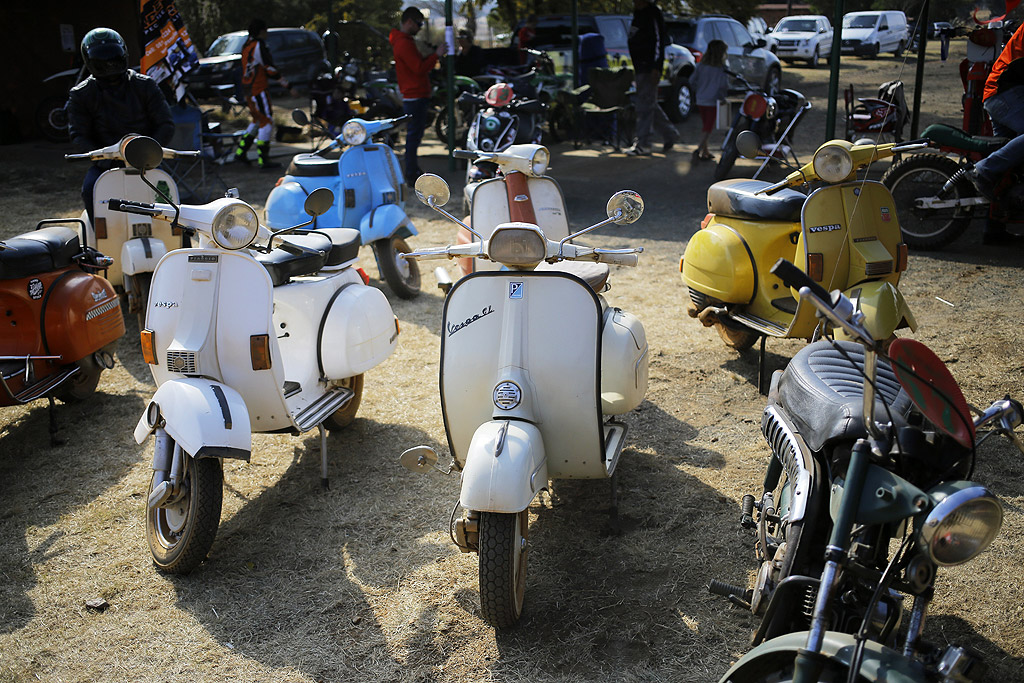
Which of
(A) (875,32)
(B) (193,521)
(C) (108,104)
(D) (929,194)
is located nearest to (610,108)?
(A) (875,32)

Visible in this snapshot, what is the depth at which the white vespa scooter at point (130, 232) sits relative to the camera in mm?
4961

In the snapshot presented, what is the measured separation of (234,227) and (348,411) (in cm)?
122

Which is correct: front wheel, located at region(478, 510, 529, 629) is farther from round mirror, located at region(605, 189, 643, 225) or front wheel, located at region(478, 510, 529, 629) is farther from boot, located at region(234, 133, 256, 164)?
boot, located at region(234, 133, 256, 164)

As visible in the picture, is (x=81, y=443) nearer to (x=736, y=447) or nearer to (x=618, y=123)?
(x=736, y=447)

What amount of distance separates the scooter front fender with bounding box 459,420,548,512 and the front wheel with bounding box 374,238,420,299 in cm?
335

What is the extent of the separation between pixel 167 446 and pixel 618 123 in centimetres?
950

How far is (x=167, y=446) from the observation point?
111 inches

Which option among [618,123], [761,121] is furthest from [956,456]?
[618,123]

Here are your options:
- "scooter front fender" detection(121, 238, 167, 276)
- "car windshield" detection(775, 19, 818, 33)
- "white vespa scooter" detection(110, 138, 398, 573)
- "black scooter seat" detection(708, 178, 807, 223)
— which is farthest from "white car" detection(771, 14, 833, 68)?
"white vespa scooter" detection(110, 138, 398, 573)

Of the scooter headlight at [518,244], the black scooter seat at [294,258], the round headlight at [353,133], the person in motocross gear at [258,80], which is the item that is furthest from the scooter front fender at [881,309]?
the person in motocross gear at [258,80]

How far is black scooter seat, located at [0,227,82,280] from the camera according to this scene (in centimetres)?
382

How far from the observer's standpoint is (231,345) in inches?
121

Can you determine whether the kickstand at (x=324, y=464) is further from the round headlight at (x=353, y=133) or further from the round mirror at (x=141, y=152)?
the round headlight at (x=353, y=133)

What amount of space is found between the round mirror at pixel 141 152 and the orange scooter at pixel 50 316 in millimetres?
803
